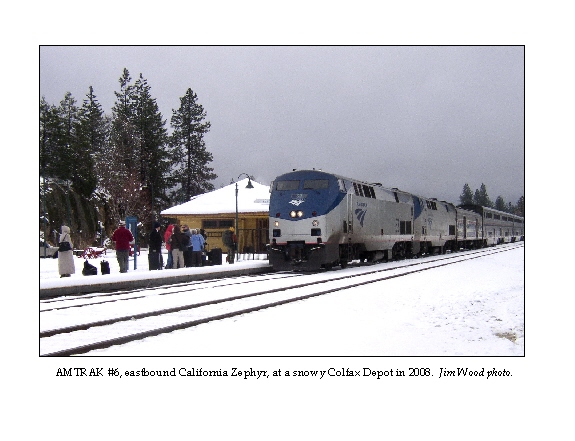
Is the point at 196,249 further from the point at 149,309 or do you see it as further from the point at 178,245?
the point at 149,309

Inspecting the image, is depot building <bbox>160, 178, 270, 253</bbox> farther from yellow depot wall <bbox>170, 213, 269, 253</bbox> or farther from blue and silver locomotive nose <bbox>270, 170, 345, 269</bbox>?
blue and silver locomotive nose <bbox>270, 170, 345, 269</bbox>

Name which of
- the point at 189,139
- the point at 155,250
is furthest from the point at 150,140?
the point at 155,250

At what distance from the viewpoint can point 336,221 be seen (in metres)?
21.4

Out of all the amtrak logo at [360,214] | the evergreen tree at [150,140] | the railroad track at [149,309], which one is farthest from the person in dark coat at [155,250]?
the evergreen tree at [150,140]

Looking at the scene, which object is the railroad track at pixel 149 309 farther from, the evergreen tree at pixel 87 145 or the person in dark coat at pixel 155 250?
the evergreen tree at pixel 87 145

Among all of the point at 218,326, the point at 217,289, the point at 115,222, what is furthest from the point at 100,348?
the point at 115,222

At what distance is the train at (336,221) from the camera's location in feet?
69.3

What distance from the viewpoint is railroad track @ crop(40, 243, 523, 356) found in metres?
8.45

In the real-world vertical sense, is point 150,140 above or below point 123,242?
above

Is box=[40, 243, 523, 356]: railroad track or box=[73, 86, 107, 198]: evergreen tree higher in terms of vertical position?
box=[73, 86, 107, 198]: evergreen tree

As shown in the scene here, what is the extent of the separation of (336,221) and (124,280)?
26.0 ft

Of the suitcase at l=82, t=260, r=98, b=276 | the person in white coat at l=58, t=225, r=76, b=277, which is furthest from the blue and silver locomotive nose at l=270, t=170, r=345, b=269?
the person in white coat at l=58, t=225, r=76, b=277
